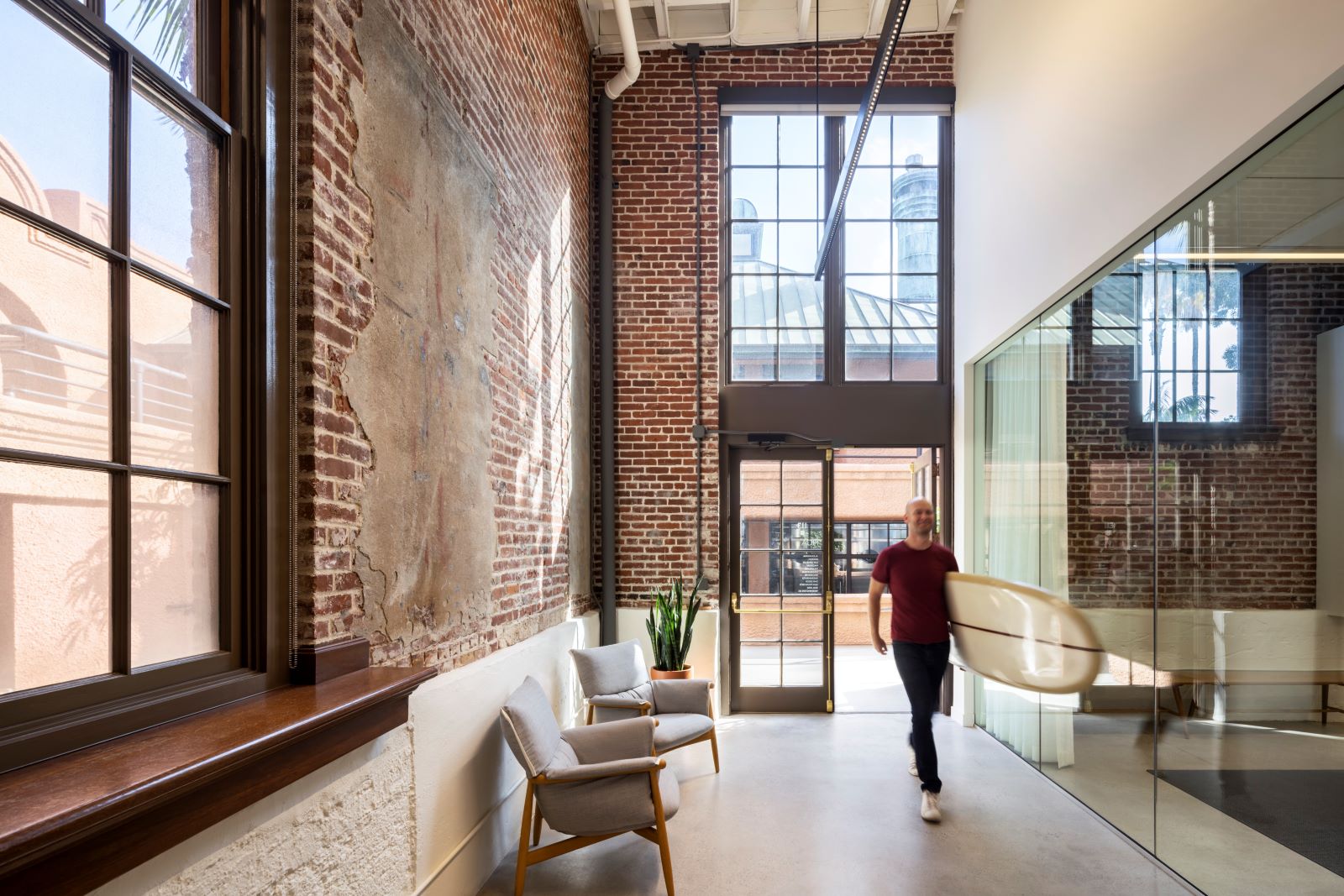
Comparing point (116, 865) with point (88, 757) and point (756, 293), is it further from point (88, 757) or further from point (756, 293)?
point (756, 293)

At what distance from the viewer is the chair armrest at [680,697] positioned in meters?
5.16

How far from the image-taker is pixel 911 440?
21.5 ft

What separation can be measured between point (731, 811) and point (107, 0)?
4.07m

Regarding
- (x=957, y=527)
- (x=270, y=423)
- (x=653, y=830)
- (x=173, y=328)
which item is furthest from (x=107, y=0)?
(x=957, y=527)

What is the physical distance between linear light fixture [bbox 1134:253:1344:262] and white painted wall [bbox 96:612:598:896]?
122 inches

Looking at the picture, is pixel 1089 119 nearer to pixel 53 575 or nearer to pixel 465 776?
pixel 465 776

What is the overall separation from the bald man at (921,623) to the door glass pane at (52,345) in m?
3.59

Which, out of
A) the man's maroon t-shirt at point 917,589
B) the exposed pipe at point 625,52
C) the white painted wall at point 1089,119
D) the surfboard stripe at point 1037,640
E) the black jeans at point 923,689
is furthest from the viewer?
the exposed pipe at point 625,52

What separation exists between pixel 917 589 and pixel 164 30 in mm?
3890

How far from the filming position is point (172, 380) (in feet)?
5.89

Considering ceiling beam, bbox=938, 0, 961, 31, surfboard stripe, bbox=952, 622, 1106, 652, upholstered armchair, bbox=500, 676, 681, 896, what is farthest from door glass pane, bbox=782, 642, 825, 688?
ceiling beam, bbox=938, 0, 961, 31

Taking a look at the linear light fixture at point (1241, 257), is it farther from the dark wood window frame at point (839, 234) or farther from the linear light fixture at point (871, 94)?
the dark wood window frame at point (839, 234)

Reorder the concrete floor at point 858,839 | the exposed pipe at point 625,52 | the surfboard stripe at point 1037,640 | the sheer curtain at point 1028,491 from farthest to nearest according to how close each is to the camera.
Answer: the exposed pipe at point 625,52
the sheer curtain at point 1028,491
the surfboard stripe at point 1037,640
the concrete floor at point 858,839

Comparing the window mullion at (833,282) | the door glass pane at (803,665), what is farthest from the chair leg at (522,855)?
the window mullion at (833,282)
